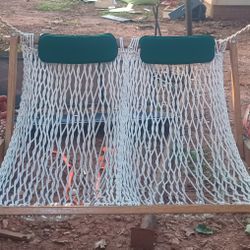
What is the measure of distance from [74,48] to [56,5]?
776 centimetres

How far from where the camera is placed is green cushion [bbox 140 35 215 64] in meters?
2.70

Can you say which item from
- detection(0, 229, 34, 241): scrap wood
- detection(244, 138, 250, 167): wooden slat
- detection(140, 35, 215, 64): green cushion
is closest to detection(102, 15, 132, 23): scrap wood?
detection(140, 35, 215, 64): green cushion

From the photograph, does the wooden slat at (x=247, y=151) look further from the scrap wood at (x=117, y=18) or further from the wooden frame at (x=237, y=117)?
the scrap wood at (x=117, y=18)

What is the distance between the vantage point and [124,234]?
2561mm

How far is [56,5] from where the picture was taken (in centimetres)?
1021

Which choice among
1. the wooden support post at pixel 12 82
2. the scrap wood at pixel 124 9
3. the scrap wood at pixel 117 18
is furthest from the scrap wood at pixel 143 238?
the scrap wood at pixel 124 9

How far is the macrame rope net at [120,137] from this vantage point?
2205 millimetres

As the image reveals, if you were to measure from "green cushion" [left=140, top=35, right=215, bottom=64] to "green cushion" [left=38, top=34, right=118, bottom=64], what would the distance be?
0.16 meters

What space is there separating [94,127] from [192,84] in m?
0.58

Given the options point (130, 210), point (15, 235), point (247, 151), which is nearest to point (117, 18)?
point (247, 151)

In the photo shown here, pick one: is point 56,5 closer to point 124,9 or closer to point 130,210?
point 124,9

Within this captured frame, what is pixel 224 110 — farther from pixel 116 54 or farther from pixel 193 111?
pixel 116 54

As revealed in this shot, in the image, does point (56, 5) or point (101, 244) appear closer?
point (101, 244)

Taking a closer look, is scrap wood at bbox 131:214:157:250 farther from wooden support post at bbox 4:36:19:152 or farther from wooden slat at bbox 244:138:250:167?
wooden support post at bbox 4:36:19:152
